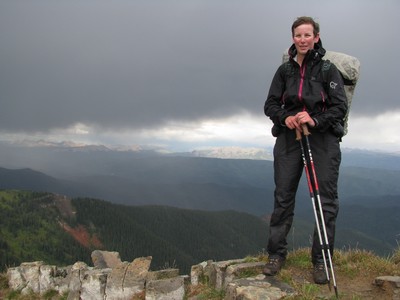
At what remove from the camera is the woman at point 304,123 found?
7.96 metres

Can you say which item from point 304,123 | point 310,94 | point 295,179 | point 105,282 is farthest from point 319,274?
point 105,282

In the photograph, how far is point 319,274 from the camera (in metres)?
7.95

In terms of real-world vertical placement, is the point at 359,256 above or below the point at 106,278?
above

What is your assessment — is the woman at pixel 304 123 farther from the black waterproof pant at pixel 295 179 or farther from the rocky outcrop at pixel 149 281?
the rocky outcrop at pixel 149 281

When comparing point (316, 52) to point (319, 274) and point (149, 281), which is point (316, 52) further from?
point (149, 281)

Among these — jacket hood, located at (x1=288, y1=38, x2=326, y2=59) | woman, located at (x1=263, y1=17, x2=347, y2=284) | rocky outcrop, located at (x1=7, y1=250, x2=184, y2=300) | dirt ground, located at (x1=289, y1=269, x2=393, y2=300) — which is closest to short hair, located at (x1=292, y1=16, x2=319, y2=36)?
woman, located at (x1=263, y1=17, x2=347, y2=284)

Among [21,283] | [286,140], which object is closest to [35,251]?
[21,283]

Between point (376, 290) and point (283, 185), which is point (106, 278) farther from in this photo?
point (376, 290)

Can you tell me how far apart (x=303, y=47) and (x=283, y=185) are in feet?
10.9

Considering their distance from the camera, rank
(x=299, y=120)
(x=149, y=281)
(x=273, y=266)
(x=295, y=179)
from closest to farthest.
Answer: (x=299, y=120), (x=273, y=266), (x=295, y=179), (x=149, y=281)

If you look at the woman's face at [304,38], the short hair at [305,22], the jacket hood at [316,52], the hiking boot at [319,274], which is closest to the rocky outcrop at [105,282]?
the hiking boot at [319,274]

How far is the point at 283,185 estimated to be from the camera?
8477 millimetres

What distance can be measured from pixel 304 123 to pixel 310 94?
0.77 meters

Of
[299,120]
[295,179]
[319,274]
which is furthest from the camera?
[295,179]
